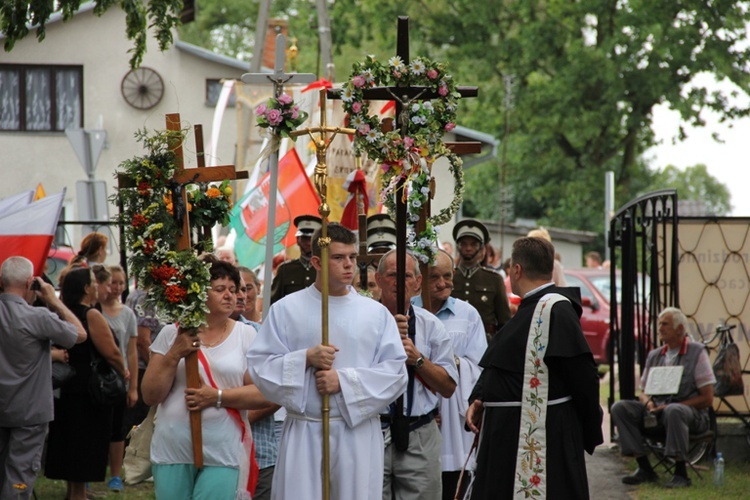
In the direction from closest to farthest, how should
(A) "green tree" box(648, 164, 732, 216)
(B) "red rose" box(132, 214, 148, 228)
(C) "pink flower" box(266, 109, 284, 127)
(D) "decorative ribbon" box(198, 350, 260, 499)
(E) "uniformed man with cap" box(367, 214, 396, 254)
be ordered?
(D) "decorative ribbon" box(198, 350, 260, 499) < (B) "red rose" box(132, 214, 148, 228) < (C) "pink flower" box(266, 109, 284, 127) < (E) "uniformed man with cap" box(367, 214, 396, 254) < (A) "green tree" box(648, 164, 732, 216)

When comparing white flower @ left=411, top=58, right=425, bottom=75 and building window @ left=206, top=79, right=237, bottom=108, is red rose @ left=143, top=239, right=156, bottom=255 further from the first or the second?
building window @ left=206, top=79, right=237, bottom=108

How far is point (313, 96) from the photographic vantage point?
15445mm

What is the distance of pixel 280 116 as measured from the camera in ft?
24.6

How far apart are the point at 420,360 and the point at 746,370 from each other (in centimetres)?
653

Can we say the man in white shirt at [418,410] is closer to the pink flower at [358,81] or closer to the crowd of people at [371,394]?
the crowd of people at [371,394]

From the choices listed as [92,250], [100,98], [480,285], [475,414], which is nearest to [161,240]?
[475,414]

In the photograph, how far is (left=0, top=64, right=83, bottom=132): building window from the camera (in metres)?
27.6

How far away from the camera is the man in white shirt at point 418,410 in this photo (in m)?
7.02

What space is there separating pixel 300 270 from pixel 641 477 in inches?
147

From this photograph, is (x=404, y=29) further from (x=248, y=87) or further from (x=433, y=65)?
(x=248, y=87)

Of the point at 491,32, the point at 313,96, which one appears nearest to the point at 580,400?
the point at 313,96

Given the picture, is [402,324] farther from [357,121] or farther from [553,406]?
[357,121]

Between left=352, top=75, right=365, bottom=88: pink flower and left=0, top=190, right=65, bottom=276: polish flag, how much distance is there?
319 centimetres

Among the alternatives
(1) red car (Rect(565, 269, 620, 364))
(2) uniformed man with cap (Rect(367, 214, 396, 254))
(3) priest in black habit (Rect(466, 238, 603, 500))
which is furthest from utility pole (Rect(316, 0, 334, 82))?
(3) priest in black habit (Rect(466, 238, 603, 500))
